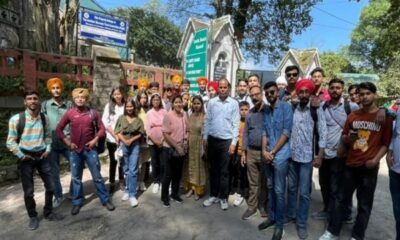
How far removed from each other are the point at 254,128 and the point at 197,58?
18.3ft

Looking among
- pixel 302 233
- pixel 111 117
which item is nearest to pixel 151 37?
pixel 111 117

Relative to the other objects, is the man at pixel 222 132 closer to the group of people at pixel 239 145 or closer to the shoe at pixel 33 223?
the group of people at pixel 239 145

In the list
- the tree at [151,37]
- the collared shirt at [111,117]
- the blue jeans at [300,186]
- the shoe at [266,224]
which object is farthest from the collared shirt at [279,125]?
the tree at [151,37]

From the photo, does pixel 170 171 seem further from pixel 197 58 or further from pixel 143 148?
pixel 197 58

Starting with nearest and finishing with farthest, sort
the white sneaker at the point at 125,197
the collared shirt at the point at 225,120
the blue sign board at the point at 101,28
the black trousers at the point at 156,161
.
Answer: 1. the collared shirt at the point at 225,120
2. the white sneaker at the point at 125,197
3. the black trousers at the point at 156,161
4. the blue sign board at the point at 101,28

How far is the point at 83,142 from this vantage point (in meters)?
4.66

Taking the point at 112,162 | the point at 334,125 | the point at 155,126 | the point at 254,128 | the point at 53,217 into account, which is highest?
the point at 334,125

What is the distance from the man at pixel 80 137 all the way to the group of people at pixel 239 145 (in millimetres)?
14

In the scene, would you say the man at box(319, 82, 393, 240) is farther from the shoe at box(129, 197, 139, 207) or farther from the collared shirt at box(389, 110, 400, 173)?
the shoe at box(129, 197, 139, 207)

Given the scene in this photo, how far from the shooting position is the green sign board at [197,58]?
933 centimetres

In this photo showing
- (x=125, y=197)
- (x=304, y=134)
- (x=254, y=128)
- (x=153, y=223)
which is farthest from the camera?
(x=125, y=197)

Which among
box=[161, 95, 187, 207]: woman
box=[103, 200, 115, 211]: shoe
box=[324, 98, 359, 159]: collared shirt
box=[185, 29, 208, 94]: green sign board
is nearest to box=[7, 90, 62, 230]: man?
box=[103, 200, 115, 211]: shoe

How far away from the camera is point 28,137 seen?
4.30 meters

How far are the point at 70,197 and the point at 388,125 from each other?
4.52m
